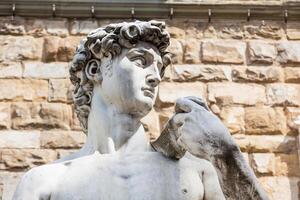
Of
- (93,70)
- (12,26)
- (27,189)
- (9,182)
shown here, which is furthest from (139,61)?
(12,26)

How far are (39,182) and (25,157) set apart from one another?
2.66 m

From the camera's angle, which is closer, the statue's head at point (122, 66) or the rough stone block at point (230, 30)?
the statue's head at point (122, 66)

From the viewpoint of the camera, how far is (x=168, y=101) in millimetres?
5016

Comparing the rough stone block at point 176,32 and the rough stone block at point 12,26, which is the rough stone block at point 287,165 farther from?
the rough stone block at point 12,26

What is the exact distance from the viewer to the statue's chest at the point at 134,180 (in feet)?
6.97

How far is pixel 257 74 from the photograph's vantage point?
5.16m

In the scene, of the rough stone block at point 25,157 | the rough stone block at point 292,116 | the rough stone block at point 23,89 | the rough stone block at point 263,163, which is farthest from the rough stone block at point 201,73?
the rough stone block at point 25,157

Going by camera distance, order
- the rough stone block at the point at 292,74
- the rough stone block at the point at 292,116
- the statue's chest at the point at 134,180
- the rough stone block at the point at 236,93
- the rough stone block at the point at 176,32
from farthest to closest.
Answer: the rough stone block at the point at 176,32 < the rough stone block at the point at 292,74 < the rough stone block at the point at 236,93 < the rough stone block at the point at 292,116 < the statue's chest at the point at 134,180

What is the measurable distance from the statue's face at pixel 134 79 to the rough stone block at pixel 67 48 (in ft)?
9.24

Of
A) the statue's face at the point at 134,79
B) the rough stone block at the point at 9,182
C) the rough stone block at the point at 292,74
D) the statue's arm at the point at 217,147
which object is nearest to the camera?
the statue's arm at the point at 217,147

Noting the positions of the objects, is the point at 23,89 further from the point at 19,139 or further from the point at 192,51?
the point at 192,51

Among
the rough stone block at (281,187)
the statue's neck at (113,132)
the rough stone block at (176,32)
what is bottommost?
the rough stone block at (281,187)

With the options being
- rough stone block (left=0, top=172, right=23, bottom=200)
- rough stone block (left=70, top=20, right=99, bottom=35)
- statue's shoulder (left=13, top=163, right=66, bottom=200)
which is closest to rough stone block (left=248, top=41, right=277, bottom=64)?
rough stone block (left=70, top=20, right=99, bottom=35)

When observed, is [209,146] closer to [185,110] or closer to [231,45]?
[185,110]
